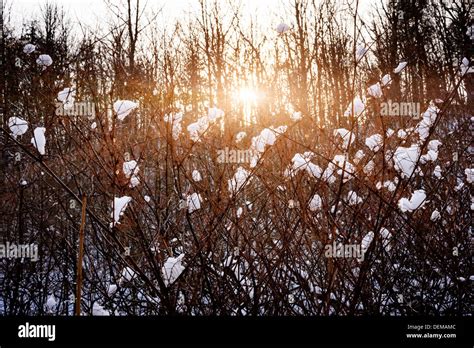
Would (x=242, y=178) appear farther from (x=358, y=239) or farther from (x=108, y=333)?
(x=108, y=333)

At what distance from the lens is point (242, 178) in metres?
2.25

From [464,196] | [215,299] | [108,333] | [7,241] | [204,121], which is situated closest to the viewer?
[108,333]

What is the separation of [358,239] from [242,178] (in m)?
0.74

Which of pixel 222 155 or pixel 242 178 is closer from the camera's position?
pixel 242 178

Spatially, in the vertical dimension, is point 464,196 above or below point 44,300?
above

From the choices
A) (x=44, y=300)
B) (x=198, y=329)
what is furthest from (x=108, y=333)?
(x=44, y=300)

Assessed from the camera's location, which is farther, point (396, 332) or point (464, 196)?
point (464, 196)

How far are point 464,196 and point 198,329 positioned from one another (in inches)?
113

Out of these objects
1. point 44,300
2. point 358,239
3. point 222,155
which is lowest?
point 44,300

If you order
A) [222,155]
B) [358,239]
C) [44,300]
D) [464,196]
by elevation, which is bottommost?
[44,300]

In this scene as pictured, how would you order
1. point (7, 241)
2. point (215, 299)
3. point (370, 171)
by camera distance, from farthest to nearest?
point (7, 241), point (370, 171), point (215, 299)

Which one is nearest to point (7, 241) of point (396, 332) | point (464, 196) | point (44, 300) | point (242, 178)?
point (44, 300)

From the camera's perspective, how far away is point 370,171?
2.62 meters

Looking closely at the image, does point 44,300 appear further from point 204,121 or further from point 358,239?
point 358,239
